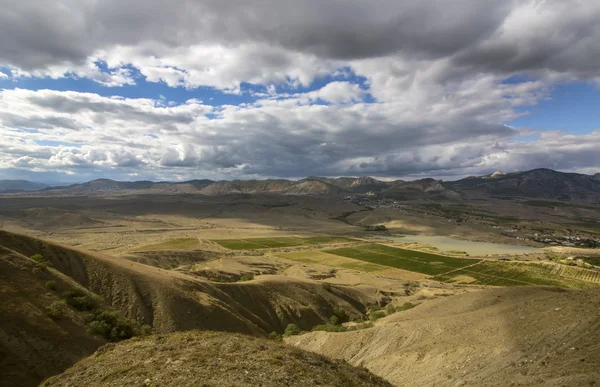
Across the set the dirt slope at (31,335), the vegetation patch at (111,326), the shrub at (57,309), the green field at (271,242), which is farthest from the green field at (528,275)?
the dirt slope at (31,335)

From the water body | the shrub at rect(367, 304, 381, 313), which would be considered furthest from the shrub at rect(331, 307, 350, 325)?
the water body

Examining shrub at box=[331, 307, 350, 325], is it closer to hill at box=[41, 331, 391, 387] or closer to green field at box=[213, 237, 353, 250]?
hill at box=[41, 331, 391, 387]

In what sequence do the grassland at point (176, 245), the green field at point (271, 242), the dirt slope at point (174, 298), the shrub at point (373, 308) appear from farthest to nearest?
the green field at point (271, 242) < the grassland at point (176, 245) < the shrub at point (373, 308) < the dirt slope at point (174, 298)

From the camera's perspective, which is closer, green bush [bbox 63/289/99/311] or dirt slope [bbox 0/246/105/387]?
dirt slope [bbox 0/246/105/387]

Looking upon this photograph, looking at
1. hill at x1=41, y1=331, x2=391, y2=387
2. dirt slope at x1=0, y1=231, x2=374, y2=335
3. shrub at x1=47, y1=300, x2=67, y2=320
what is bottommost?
dirt slope at x1=0, y1=231, x2=374, y2=335

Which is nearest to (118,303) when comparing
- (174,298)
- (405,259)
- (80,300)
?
(174,298)

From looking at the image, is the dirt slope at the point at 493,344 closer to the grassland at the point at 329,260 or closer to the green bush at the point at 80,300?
the green bush at the point at 80,300

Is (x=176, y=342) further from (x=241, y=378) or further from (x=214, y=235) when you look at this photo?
(x=214, y=235)
